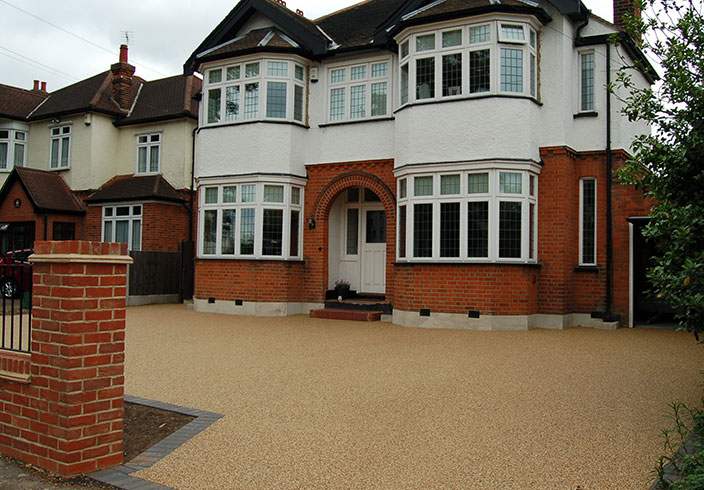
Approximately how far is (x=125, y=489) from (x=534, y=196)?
10.9m

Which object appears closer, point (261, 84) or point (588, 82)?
point (588, 82)

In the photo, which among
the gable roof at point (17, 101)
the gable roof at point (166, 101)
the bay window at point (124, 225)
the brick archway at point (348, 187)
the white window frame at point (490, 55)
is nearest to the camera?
the white window frame at point (490, 55)

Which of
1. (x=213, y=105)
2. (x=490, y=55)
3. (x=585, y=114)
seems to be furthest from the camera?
(x=213, y=105)

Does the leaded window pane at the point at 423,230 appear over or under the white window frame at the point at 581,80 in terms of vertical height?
under

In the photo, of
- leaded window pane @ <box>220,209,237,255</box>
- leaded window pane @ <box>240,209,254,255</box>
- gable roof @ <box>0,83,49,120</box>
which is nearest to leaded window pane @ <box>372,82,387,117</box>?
leaded window pane @ <box>240,209,254,255</box>

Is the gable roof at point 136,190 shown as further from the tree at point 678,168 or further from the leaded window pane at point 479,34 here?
the tree at point 678,168

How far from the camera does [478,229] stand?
12781 mm

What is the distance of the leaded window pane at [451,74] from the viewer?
43.7ft

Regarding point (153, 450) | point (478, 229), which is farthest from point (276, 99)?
point (153, 450)

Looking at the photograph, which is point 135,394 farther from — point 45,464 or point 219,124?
point 219,124

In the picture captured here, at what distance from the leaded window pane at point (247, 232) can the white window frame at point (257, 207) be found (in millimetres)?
75

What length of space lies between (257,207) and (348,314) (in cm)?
360

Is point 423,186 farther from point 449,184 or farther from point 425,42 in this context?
point 425,42

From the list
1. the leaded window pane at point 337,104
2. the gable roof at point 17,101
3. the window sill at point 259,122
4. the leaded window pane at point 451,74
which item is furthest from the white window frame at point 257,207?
the gable roof at point 17,101
